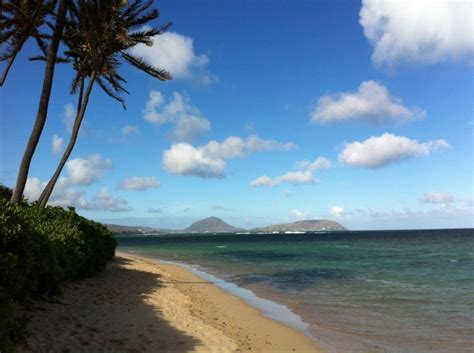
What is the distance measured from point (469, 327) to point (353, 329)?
3849mm

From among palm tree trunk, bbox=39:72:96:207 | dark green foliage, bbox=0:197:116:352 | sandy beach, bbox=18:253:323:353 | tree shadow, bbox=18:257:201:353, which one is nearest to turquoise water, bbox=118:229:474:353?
sandy beach, bbox=18:253:323:353

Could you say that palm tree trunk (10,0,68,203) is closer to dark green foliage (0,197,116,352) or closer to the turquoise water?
dark green foliage (0,197,116,352)

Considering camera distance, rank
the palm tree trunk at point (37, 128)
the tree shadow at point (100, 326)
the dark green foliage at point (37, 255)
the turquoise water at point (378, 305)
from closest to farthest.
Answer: the dark green foliage at point (37, 255), the tree shadow at point (100, 326), the turquoise water at point (378, 305), the palm tree trunk at point (37, 128)

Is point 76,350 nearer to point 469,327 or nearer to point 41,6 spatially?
point 469,327

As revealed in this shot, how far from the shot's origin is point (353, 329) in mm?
11875

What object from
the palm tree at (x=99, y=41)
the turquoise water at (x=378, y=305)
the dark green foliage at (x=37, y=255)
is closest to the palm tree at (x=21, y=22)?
the palm tree at (x=99, y=41)

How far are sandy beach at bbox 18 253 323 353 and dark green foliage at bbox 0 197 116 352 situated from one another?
0.62 metres

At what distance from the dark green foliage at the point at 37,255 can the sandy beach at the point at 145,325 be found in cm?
62

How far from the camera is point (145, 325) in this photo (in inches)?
368

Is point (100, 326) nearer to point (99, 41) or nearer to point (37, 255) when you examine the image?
point (37, 255)

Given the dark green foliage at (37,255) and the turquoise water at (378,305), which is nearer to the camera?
the dark green foliage at (37,255)

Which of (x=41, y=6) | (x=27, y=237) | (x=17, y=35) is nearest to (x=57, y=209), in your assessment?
(x=27, y=237)

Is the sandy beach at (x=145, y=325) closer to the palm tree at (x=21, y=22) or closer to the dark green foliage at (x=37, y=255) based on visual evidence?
the dark green foliage at (x=37, y=255)

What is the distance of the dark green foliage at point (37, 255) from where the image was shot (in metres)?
5.46
